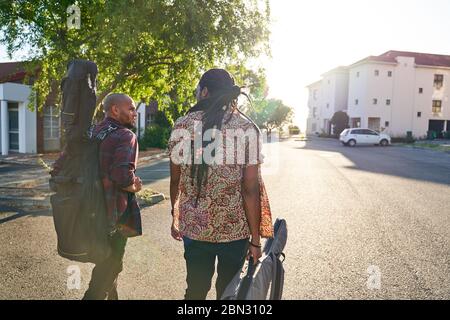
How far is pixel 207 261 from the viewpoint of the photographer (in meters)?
2.61

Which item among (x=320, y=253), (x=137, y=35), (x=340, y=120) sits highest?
(x=137, y=35)

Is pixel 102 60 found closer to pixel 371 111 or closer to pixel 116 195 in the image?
pixel 116 195

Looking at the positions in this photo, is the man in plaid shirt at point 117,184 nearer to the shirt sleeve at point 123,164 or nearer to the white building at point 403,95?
the shirt sleeve at point 123,164

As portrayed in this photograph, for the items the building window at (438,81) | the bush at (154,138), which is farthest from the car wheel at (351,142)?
the building window at (438,81)

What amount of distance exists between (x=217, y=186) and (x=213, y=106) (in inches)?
20.1

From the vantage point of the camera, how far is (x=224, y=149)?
2.44m

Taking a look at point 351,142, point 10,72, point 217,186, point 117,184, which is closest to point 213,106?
point 217,186

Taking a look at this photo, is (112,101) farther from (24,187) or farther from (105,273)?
(24,187)

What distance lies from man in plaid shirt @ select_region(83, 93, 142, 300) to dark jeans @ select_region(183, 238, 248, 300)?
25.4 inches

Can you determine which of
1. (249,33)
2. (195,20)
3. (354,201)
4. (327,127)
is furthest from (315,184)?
(327,127)

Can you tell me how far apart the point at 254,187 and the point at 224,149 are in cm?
31

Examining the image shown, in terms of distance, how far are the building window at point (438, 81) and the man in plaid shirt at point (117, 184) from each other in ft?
177

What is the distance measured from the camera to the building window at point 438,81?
48.9 metres

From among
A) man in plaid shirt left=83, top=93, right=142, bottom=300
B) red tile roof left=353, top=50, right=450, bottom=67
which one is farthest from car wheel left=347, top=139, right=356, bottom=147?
man in plaid shirt left=83, top=93, right=142, bottom=300
